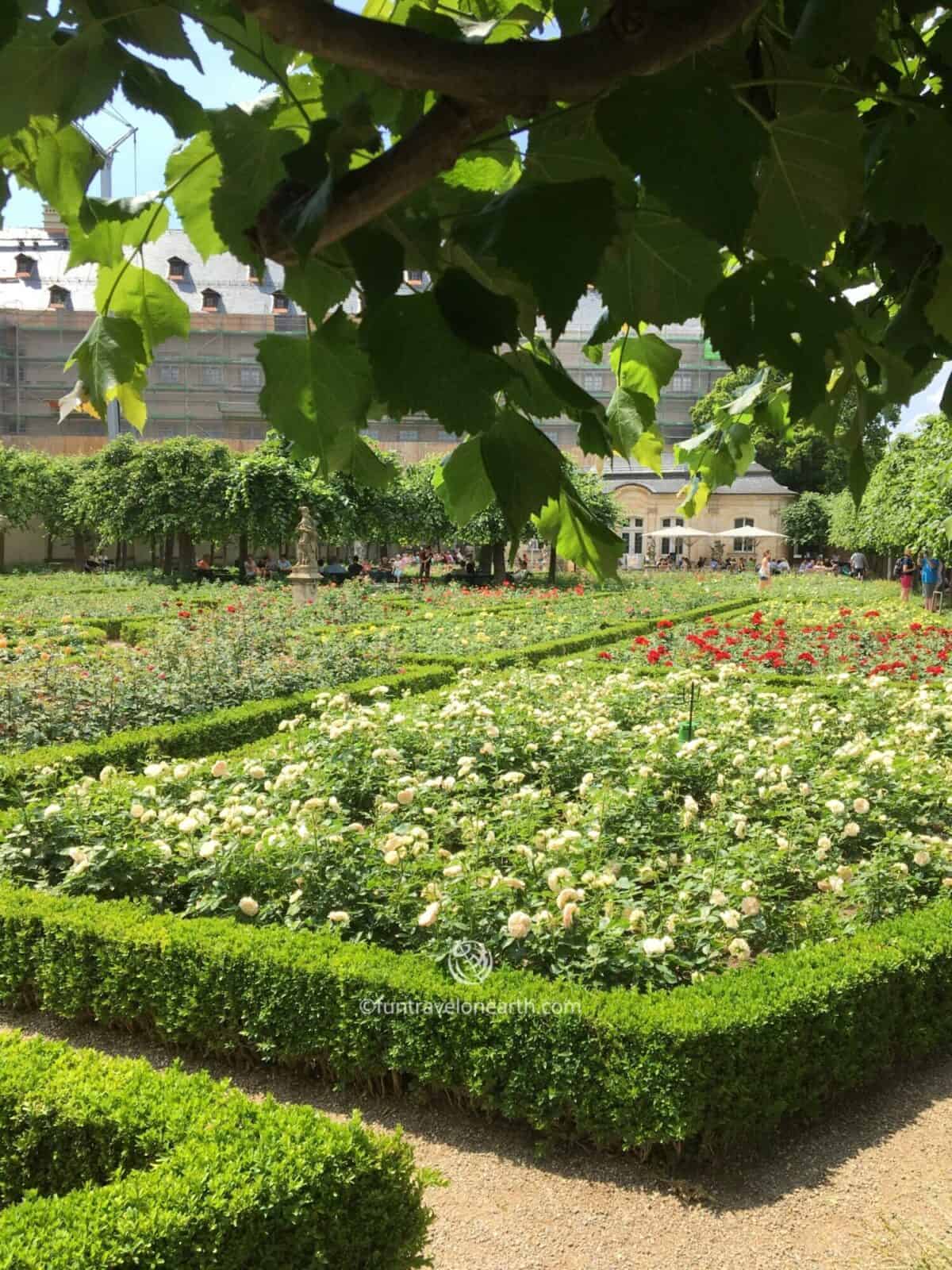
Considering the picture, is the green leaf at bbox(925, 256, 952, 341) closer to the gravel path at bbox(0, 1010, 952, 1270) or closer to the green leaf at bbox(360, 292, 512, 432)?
the green leaf at bbox(360, 292, 512, 432)

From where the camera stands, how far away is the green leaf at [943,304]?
2.92ft

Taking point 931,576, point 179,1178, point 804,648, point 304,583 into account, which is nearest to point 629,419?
point 179,1178

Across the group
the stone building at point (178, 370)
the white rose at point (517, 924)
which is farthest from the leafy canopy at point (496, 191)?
the stone building at point (178, 370)

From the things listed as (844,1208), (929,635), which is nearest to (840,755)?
(844,1208)

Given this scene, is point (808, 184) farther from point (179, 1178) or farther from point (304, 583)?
point (304, 583)

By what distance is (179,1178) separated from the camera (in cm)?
251

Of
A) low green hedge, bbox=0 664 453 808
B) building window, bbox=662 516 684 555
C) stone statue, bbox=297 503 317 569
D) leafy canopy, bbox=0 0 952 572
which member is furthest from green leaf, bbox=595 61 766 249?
building window, bbox=662 516 684 555

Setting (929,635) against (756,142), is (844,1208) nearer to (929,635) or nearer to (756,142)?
(756,142)

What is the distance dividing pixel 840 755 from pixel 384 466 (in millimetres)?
5408

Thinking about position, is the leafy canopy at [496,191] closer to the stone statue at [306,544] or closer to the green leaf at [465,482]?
the green leaf at [465,482]

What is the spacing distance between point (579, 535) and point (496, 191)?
0.27 m

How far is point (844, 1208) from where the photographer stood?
314 centimetres

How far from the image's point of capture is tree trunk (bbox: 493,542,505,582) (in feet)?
95.2

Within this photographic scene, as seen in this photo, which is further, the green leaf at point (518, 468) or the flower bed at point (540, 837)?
the flower bed at point (540, 837)
